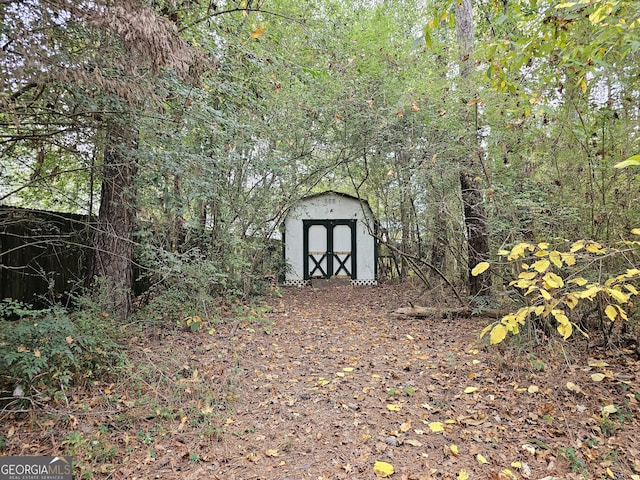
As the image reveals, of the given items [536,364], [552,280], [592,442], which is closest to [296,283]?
[536,364]

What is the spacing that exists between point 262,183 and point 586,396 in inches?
247

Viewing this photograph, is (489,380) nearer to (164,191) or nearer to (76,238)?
(164,191)

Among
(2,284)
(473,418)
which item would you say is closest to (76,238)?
(2,284)

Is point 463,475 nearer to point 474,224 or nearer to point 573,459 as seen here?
point 573,459

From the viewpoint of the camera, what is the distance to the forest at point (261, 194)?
2725mm

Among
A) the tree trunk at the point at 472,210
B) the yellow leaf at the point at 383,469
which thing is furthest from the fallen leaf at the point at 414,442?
the tree trunk at the point at 472,210

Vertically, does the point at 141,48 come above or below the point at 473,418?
above

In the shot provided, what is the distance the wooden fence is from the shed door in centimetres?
626

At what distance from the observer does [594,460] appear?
2.83m

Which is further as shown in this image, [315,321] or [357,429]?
[315,321]

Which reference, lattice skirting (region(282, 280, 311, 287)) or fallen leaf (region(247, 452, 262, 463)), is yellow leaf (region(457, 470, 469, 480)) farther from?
lattice skirting (region(282, 280, 311, 287))

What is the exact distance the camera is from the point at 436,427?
3254 mm
